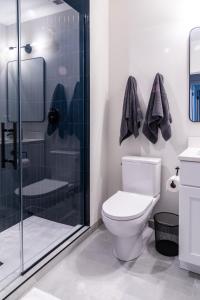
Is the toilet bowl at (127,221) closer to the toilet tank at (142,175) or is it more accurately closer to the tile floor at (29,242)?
the toilet tank at (142,175)

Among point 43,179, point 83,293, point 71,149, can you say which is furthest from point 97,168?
point 83,293

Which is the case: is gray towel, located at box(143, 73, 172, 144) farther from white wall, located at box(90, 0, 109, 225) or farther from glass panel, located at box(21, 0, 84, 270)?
glass panel, located at box(21, 0, 84, 270)

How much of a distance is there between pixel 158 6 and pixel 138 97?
2.78 feet

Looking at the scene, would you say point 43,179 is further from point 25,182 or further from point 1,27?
point 1,27

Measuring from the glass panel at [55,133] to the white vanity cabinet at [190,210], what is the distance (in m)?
0.98

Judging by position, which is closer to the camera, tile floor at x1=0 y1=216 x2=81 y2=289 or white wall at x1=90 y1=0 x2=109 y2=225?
tile floor at x1=0 y1=216 x2=81 y2=289

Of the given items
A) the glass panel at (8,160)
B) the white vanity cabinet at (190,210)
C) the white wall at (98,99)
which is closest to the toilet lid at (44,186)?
the glass panel at (8,160)

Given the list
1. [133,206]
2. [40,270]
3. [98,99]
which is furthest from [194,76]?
[40,270]

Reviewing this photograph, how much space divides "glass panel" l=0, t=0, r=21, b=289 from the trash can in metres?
1.12

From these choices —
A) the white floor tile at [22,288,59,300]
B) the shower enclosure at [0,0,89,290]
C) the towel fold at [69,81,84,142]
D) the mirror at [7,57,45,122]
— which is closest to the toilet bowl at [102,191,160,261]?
the shower enclosure at [0,0,89,290]

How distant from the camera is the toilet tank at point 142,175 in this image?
6.98 ft

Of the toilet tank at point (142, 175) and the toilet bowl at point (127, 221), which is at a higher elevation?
the toilet tank at point (142, 175)

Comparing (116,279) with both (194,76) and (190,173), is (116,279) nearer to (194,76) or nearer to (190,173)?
(190,173)

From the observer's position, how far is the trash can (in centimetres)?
192
